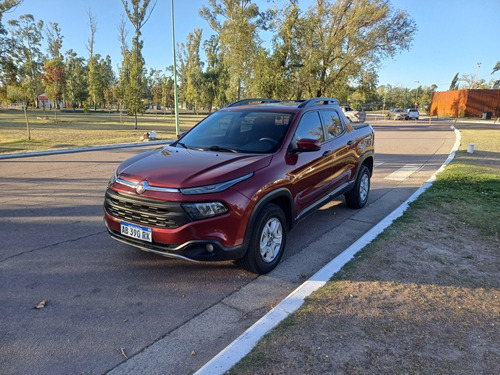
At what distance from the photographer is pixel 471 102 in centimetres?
5534

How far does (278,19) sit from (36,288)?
2846 centimetres

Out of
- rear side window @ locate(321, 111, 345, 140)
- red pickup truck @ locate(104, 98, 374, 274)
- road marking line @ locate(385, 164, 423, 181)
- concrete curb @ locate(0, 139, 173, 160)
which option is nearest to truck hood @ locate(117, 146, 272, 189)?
red pickup truck @ locate(104, 98, 374, 274)

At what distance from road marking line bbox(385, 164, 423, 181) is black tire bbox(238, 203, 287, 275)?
6.00m

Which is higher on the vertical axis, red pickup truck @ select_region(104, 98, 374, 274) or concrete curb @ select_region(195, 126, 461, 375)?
red pickup truck @ select_region(104, 98, 374, 274)

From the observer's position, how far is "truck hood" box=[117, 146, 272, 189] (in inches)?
128

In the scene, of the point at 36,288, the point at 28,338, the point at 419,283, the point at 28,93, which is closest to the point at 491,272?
the point at 419,283

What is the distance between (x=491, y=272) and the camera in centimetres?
366

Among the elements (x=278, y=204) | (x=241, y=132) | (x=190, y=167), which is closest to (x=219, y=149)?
(x=241, y=132)

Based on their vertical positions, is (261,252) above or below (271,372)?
above

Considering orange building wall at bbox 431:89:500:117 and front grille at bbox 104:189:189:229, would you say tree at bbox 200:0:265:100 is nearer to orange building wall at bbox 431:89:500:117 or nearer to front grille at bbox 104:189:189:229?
front grille at bbox 104:189:189:229

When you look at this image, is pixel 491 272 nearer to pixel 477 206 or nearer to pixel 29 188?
pixel 477 206

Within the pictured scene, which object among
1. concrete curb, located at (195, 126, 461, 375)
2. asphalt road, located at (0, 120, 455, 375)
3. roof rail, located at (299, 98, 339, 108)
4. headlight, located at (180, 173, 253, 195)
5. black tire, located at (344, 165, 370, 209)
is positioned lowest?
asphalt road, located at (0, 120, 455, 375)

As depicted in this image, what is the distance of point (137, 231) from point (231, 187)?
1.05 meters

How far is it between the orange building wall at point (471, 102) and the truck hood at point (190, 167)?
62596 millimetres
